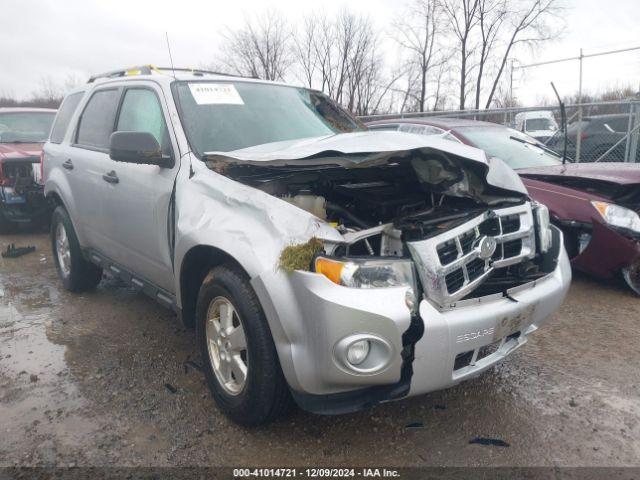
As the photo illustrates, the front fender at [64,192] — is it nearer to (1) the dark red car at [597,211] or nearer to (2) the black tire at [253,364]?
(2) the black tire at [253,364]

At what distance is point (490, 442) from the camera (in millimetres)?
2498

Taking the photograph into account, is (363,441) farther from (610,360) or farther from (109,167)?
(109,167)

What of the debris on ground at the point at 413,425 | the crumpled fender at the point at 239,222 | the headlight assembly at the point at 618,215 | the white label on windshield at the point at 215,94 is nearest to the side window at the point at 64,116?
the white label on windshield at the point at 215,94

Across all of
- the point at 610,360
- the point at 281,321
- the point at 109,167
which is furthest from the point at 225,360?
the point at 610,360

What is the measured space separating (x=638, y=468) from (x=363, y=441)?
1221 millimetres

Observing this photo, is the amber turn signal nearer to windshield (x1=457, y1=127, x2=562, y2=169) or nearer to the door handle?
the door handle

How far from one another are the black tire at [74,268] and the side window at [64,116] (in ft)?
2.31

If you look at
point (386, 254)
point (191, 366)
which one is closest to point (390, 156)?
point (386, 254)

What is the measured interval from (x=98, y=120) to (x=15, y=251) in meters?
3.26

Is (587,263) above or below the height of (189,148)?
below

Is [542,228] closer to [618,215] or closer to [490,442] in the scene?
[490,442]

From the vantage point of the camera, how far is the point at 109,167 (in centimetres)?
376

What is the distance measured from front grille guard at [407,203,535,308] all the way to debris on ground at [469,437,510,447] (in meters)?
0.78

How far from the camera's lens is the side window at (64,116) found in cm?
475
